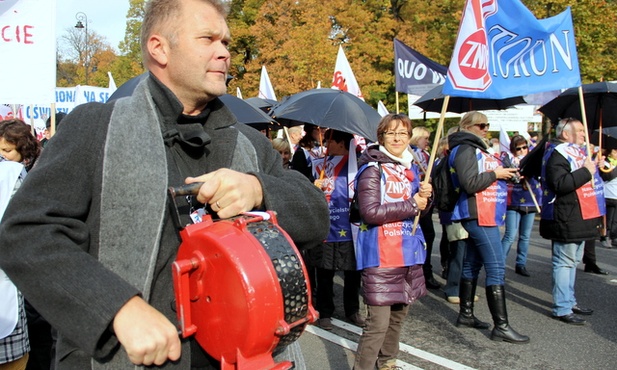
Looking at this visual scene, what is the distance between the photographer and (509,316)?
19.5 ft

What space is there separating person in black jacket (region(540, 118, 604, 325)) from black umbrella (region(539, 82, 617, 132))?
1197 millimetres

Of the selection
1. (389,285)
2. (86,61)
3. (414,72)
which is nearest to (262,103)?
(414,72)

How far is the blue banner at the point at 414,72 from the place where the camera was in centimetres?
940

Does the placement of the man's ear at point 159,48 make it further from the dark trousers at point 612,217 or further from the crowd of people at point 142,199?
the dark trousers at point 612,217

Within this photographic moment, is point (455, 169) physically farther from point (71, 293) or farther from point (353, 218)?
point (71, 293)

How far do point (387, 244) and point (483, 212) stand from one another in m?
1.44

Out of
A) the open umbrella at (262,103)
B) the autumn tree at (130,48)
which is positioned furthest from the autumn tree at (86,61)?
the open umbrella at (262,103)

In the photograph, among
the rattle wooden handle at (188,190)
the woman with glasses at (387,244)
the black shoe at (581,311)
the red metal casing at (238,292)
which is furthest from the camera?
the black shoe at (581,311)

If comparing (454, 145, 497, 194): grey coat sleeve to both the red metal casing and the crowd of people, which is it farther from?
the red metal casing

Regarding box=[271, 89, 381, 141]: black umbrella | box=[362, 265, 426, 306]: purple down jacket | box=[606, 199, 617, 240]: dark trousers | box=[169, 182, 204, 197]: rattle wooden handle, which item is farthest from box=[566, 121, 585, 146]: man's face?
box=[169, 182, 204, 197]: rattle wooden handle

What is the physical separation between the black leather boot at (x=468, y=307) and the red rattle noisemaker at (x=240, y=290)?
176 inches

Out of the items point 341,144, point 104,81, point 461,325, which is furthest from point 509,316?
point 104,81

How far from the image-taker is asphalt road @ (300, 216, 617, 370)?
4688 millimetres

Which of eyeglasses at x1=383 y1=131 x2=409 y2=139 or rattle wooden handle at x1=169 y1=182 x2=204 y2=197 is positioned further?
eyeglasses at x1=383 y1=131 x2=409 y2=139
